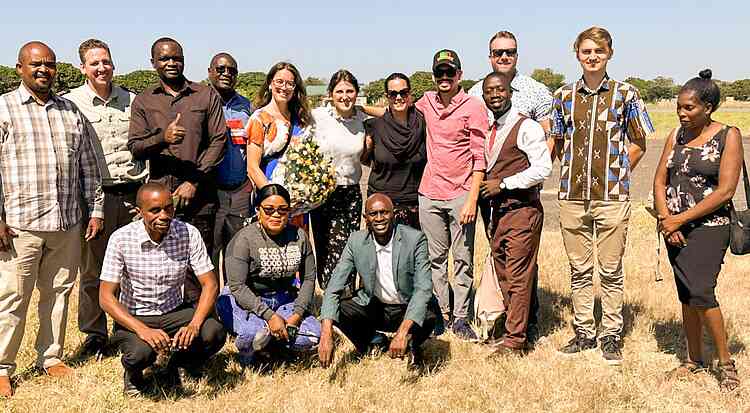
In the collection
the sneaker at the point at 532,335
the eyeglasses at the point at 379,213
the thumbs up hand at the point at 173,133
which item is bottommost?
the sneaker at the point at 532,335

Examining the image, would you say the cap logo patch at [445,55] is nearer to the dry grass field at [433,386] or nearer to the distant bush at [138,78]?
the dry grass field at [433,386]

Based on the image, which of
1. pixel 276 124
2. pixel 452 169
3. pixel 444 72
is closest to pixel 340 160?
pixel 276 124

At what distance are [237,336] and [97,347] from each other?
1473 mm

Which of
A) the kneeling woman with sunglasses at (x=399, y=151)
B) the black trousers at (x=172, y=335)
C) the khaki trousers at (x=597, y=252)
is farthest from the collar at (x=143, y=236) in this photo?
the khaki trousers at (x=597, y=252)

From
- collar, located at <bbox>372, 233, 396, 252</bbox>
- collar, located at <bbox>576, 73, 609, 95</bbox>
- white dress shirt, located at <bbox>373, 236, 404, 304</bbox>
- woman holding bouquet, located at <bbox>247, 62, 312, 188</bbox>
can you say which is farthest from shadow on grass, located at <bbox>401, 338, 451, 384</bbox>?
collar, located at <bbox>576, 73, 609, 95</bbox>

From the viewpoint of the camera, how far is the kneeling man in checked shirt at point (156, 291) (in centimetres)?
463

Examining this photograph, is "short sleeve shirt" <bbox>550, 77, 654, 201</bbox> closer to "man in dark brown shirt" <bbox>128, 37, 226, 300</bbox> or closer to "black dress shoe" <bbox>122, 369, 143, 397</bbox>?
"man in dark brown shirt" <bbox>128, 37, 226, 300</bbox>

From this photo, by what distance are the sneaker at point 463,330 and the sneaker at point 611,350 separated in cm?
110

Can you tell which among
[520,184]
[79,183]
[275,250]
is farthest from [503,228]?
[79,183]

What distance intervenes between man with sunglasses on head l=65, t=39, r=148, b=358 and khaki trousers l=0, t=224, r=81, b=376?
448 millimetres

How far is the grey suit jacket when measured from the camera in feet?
17.0

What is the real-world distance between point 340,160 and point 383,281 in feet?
4.04

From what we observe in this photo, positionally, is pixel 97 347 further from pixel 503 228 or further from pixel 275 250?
pixel 503 228

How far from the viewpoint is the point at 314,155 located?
18.7 ft
